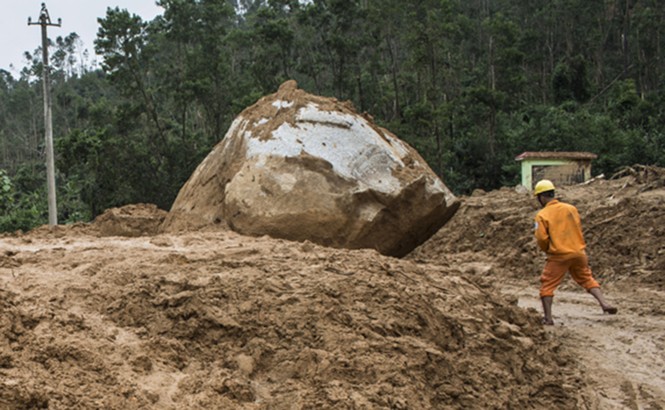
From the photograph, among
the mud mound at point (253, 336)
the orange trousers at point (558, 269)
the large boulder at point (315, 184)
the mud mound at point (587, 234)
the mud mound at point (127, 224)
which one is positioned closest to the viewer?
the mud mound at point (253, 336)

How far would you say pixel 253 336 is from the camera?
4.22m

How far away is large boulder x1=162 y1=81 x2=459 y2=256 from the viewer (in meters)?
7.08

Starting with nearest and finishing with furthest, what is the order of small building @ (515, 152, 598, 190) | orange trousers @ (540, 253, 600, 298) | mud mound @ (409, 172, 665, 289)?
orange trousers @ (540, 253, 600, 298) → mud mound @ (409, 172, 665, 289) → small building @ (515, 152, 598, 190)

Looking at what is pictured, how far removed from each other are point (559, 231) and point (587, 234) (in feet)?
15.7

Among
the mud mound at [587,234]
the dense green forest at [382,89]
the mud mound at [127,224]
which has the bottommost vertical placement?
the mud mound at [587,234]

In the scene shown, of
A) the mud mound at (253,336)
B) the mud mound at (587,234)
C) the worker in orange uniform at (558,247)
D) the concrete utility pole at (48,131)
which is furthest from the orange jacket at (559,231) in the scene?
the concrete utility pole at (48,131)

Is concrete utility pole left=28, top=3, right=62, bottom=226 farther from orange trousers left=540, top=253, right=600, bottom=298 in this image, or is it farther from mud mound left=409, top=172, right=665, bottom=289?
orange trousers left=540, top=253, right=600, bottom=298

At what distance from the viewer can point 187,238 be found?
638 centimetres

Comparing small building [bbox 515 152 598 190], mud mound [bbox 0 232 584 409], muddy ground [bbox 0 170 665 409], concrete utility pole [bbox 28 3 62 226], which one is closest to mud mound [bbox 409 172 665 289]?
muddy ground [bbox 0 170 665 409]

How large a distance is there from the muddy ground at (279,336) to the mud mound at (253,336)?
0.01 meters

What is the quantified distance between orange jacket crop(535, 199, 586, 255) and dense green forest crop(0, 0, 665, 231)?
15.4 metres

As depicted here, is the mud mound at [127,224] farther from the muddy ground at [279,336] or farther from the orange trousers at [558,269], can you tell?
the orange trousers at [558,269]

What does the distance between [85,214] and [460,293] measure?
2016cm

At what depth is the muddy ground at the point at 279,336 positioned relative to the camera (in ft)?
12.0
